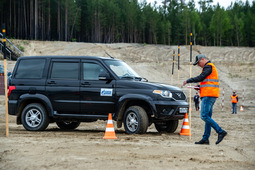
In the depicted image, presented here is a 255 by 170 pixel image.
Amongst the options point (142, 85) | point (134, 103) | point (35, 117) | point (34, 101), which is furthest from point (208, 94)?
point (34, 101)

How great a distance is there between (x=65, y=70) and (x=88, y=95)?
1.12 metres

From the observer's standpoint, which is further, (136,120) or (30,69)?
(30,69)

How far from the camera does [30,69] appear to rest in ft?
37.7

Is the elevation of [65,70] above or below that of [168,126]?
above

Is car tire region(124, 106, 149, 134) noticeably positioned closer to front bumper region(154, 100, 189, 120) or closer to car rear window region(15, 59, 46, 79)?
front bumper region(154, 100, 189, 120)

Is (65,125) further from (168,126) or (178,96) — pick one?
(178,96)

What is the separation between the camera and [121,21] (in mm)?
97438

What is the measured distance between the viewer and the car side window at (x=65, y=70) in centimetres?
1102

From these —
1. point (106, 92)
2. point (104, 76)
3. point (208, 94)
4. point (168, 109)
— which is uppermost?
point (104, 76)

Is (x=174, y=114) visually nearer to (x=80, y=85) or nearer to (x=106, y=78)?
(x=106, y=78)

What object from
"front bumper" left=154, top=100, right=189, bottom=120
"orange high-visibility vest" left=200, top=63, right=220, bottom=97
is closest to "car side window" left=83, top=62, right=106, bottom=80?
"front bumper" left=154, top=100, right=189, bottom=120

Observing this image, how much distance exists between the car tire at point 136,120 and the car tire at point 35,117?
248 centimetres

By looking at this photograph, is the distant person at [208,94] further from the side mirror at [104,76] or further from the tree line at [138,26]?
the tree line at [138,26]

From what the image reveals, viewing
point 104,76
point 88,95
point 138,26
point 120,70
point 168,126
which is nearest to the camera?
point 104,76
